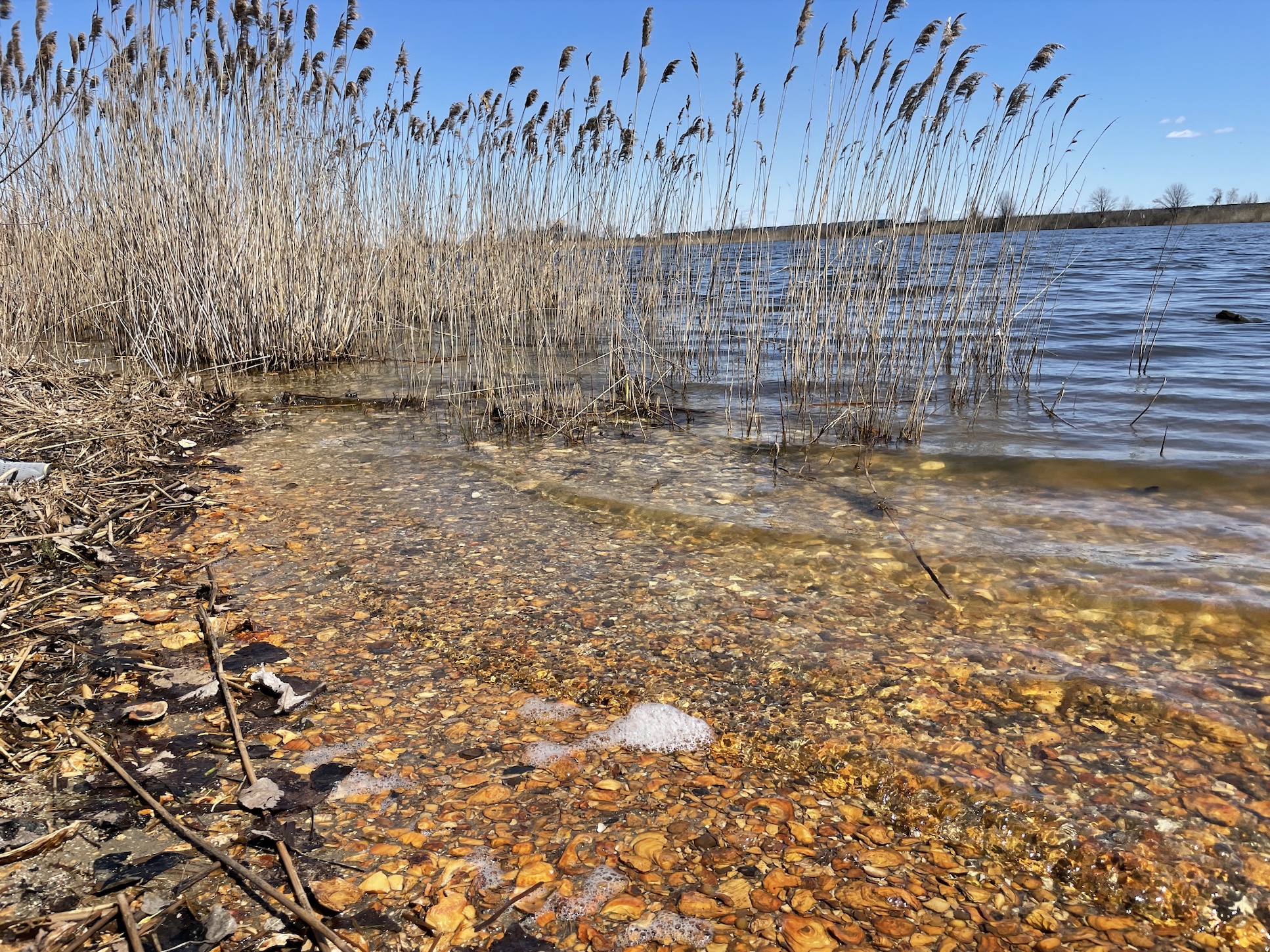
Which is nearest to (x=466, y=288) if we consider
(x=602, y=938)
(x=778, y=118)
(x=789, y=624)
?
(x=778, y=118)

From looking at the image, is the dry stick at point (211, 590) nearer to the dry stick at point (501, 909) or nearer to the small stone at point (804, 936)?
the dry stick at point (501, 909)

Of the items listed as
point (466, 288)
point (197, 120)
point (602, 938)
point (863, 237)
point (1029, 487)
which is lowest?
point (602, 938)

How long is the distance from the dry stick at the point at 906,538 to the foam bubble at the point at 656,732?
1.07 metres

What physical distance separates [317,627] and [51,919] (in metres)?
1.07

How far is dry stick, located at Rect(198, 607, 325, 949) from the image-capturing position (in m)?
1.15

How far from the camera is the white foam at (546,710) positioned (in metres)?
1.74

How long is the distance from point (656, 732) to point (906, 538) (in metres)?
1.56

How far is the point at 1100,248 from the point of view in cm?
2255

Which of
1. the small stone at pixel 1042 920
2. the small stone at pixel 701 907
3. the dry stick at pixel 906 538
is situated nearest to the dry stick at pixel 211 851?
the small stone at pixel 701 907

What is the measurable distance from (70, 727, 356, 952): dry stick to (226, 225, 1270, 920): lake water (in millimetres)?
751

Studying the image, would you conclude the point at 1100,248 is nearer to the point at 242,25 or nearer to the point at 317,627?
Result: the point at 242,25

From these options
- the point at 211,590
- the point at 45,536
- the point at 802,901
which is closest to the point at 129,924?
the point at 802,901

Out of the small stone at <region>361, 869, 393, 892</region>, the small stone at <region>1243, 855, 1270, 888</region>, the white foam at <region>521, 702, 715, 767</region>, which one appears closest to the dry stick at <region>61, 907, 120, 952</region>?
the small stone at <region>361, 869, 393, 892</region>

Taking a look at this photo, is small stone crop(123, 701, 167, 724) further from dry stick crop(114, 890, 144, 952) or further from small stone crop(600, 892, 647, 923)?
small stone crop(600, 892, 647, 923)
